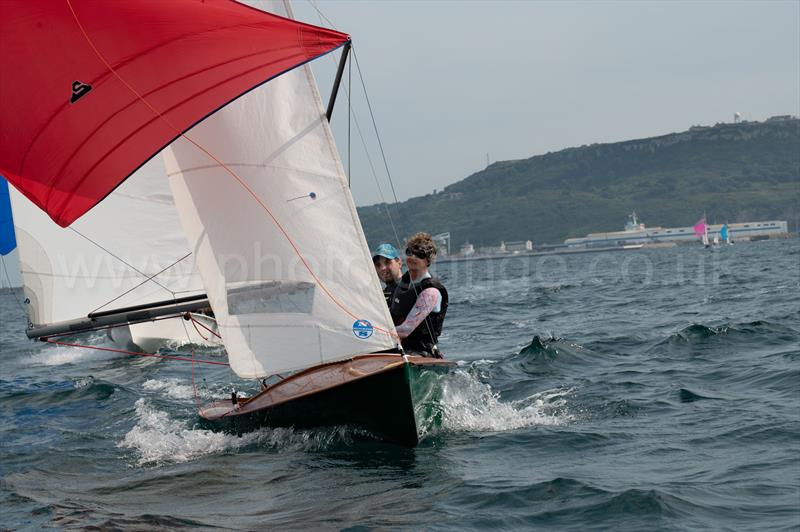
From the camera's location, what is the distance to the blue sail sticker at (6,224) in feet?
40.9

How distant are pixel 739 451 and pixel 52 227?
9041mm

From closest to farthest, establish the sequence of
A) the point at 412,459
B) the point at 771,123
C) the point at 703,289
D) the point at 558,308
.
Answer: the point at 412,459 < the point at 558,308 < the point at 703,289 < the point at 771,123

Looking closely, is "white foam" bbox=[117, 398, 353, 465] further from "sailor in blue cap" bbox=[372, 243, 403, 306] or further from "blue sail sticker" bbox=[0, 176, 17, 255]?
"blue sail sticker" bbox=[0, 176, 17, 255]

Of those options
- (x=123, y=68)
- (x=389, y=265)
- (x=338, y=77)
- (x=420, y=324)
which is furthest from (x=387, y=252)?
(x=123, y=68)

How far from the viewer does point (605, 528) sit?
4.90 m

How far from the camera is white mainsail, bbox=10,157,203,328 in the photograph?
36.2 feet

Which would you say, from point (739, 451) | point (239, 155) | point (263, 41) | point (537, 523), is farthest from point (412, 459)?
point (263, 41)

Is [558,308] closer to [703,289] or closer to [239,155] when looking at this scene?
[703,289]

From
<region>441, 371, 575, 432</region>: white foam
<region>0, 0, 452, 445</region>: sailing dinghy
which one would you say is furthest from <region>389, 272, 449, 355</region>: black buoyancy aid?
<region>0, 0, 452, 445</region>: sailing dinghy

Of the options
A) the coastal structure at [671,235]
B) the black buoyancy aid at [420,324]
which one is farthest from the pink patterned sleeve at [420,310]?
the coastal structure at [671,235]

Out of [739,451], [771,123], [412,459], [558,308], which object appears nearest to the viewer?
[739,451]

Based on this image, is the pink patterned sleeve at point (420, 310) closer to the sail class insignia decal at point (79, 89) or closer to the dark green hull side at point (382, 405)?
the dark green hull side at point (382, 405)

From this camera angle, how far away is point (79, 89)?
22.3ft

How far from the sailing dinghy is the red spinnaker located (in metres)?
0.01
